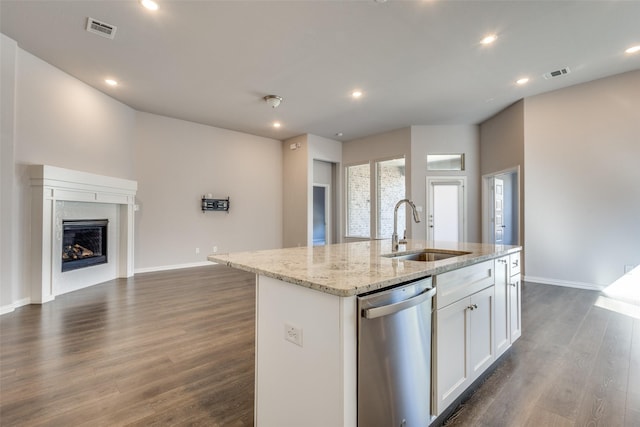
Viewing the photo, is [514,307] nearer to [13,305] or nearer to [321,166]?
[13,305]

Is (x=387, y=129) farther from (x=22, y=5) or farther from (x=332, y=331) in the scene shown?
(x=332, y=331)

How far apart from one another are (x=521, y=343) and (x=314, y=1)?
3.63 meters

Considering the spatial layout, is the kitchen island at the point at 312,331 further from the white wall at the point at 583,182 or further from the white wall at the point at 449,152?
the white wall at the point at 449,152

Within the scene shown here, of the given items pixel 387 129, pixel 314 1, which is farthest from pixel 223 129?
pixel 314 1

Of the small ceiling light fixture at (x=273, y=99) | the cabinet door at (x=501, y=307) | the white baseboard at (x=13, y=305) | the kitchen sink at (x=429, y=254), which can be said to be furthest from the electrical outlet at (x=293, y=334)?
the small ceiling light fixture at (x=273, y=99)

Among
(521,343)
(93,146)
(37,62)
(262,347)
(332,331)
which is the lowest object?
(521,343)

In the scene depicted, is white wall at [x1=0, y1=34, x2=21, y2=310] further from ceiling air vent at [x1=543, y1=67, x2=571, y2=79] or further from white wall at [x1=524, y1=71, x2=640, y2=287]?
white wall at [x1=524, y1=71, x2=640, y2=287]

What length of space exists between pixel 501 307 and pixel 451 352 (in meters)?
0.83

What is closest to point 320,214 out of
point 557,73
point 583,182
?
point 583,182

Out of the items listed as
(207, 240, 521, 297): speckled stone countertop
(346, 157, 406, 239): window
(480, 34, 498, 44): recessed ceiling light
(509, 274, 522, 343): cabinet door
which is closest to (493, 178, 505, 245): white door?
(346, 157, 406, 239): window

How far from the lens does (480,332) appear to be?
6.29ft

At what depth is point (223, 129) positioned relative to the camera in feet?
22.0

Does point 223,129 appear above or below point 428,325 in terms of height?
above

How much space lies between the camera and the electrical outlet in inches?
48.6
